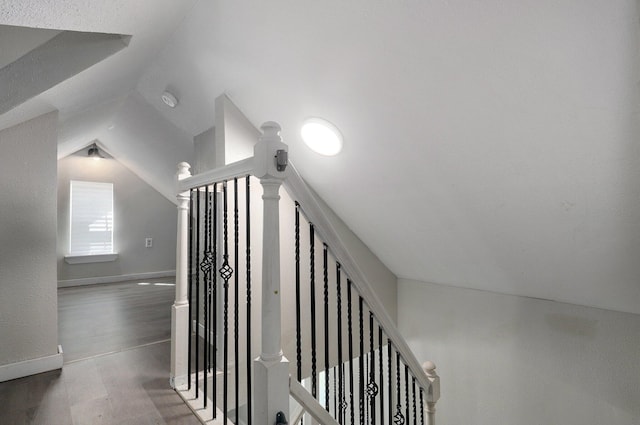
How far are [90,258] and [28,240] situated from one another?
3.24 m

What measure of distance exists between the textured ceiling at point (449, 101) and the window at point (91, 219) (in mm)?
2557

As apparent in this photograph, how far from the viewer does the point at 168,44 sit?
2146mm

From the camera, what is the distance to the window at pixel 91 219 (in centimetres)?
459

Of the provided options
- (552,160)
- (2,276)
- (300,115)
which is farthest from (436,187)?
(2,276)

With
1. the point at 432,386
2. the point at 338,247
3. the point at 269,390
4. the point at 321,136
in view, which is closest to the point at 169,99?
the point at 321,136

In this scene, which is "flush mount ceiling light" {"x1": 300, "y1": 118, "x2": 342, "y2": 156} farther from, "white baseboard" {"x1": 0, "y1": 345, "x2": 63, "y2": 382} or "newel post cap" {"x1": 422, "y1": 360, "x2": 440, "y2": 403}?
"white baseboard" {"x1": 0, "y1": 345, "x2": 63, "y2": 382}

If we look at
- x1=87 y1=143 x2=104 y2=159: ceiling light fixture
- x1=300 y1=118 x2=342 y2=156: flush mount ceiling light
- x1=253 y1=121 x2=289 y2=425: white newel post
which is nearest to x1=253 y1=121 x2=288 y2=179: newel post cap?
x1=253 y1=121 x2=289 y2=425: white newel post

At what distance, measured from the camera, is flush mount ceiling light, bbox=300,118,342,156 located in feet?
6.87

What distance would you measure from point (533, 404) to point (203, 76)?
3372mm

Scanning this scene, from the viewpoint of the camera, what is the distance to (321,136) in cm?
223

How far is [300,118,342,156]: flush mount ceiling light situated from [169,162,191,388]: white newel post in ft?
2.75

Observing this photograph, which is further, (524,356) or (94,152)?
(94,152)

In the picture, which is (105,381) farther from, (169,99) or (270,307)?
(169,99)

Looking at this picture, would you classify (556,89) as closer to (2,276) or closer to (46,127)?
(46,127)
